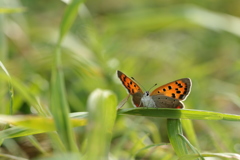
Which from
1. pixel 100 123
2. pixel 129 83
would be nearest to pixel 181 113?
pixel 129 83

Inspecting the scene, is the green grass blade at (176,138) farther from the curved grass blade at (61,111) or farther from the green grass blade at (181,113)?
the curved grass blade at (61,111)

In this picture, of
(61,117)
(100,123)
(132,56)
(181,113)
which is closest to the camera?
(100,123)

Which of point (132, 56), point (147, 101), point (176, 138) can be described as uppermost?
point (132, 56)

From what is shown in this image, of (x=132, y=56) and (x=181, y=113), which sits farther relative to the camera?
(x=132, y=56)

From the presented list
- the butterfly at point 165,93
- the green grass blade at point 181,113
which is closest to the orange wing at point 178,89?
the butterfly at point 165,93

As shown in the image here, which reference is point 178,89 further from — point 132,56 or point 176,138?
point 132,56
